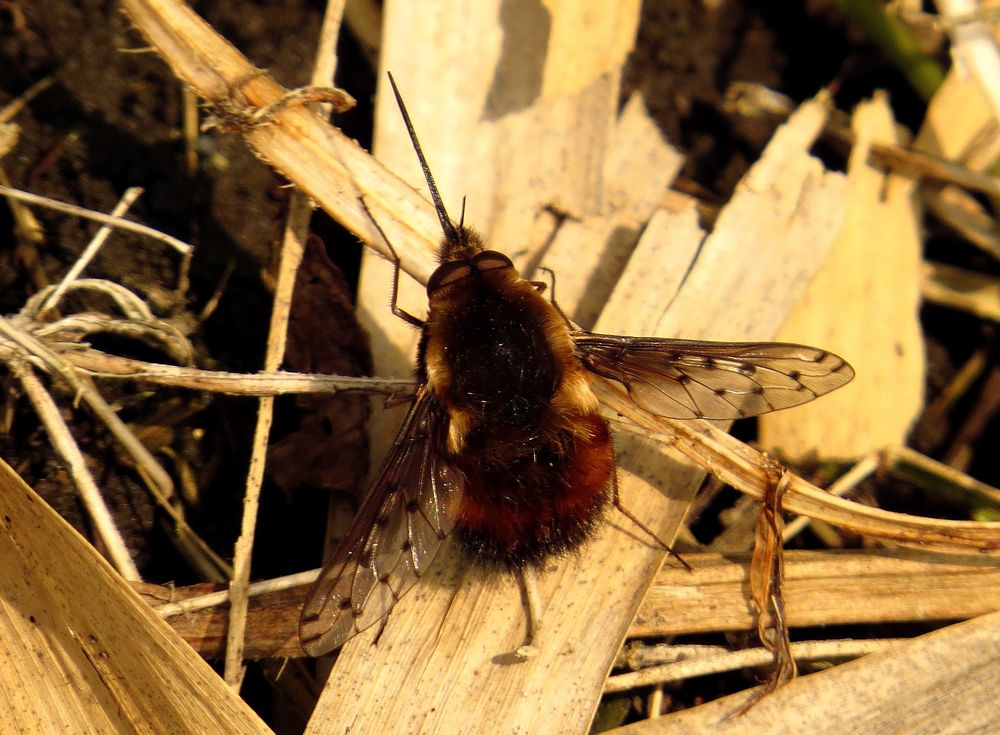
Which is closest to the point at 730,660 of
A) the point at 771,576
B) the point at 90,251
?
the point at 771,576

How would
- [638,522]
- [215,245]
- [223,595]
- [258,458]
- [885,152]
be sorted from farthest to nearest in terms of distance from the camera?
[885,152], [215,245], [638,522], [258,458], [223,595]

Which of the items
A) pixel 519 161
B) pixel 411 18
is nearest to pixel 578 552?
pixel 519 161

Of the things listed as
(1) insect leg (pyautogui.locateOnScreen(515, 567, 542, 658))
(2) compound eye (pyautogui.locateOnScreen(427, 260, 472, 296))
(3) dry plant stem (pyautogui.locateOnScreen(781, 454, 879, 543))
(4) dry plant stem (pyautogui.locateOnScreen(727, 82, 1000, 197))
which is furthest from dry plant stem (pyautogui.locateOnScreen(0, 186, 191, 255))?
(4) dry plant stem (pyautogui.locateOnScreen(727, 82, 1000, 197))

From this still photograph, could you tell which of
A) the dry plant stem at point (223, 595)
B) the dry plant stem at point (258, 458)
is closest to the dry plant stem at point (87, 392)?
the dry plant stem at point (258, 458)

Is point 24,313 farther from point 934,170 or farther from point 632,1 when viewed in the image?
point 934,170

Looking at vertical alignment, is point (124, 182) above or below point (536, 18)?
below

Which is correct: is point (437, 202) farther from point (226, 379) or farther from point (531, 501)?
point (531, 501)

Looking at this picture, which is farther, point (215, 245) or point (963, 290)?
point (963, 290)
